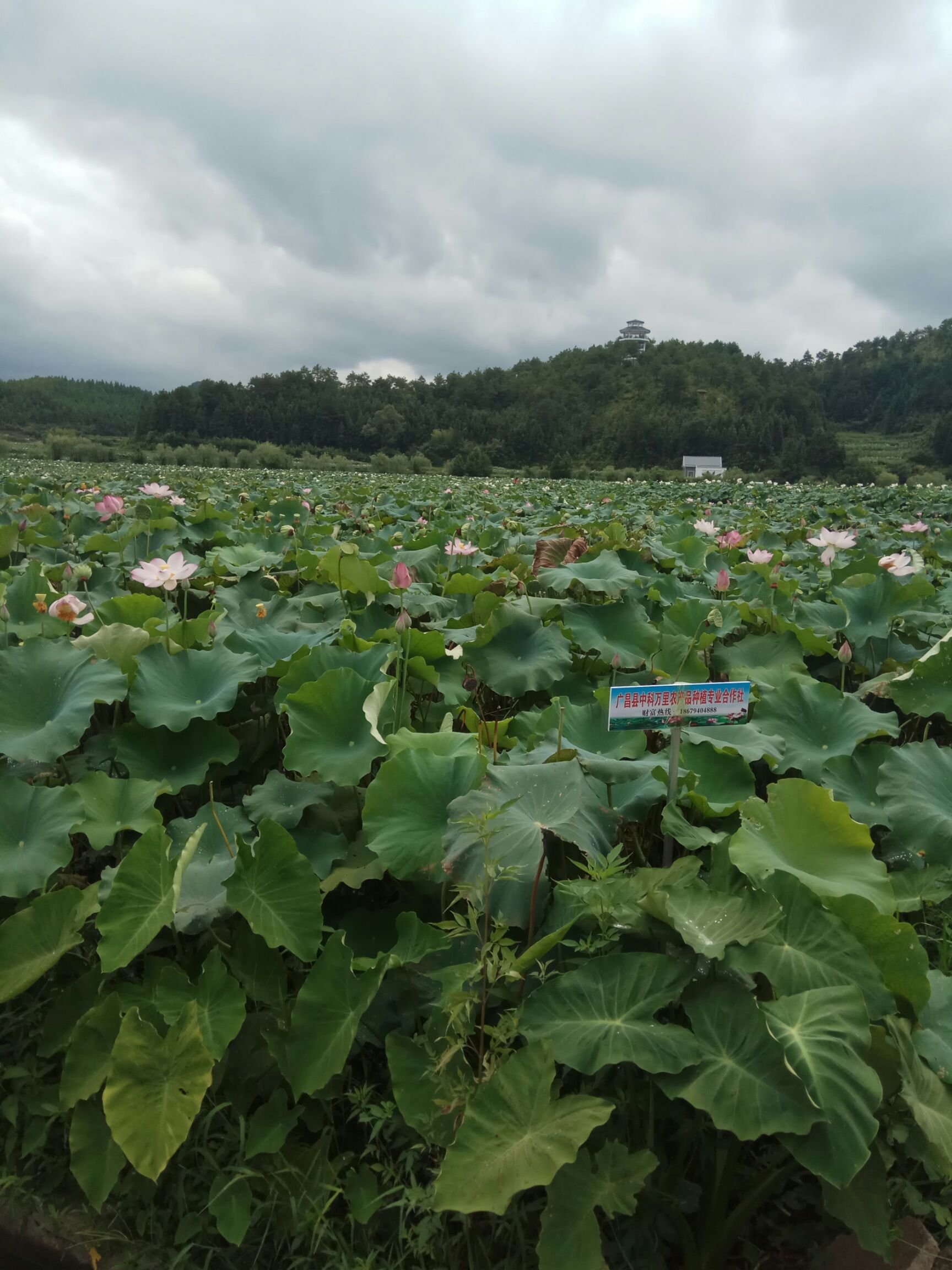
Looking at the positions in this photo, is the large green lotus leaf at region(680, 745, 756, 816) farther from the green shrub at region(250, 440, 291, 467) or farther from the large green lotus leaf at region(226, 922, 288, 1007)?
the green shrub at region(250, 440, 291, 467)

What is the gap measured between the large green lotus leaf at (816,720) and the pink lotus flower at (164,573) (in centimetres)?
159

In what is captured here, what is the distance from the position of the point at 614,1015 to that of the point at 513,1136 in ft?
0.62

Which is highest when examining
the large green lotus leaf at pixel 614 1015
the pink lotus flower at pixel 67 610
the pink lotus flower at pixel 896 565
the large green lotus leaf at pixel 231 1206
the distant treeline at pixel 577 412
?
the distant treeline at pixel 577 412

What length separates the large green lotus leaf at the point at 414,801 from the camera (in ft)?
4.07

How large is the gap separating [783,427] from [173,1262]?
172 feet

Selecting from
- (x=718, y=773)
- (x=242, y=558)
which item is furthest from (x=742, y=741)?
(x=242, y=558)

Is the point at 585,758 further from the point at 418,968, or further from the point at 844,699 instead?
the point at 844,699

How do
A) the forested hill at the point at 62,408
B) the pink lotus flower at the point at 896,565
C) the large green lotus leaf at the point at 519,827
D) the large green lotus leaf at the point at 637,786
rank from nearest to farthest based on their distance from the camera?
the large green lotus leaf at the point at 519,827 < the large green lotus leaf at the point at 637,786 < the pink lotus flower at the point at 896,565 < the forested hill at the point at 62,408

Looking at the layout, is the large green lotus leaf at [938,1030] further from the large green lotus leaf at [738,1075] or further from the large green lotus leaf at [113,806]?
the large green lotus leaf at [113,806]

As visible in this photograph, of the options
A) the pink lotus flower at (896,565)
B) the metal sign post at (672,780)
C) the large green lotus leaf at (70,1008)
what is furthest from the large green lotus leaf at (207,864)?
the pink lotus flower at (896,565)

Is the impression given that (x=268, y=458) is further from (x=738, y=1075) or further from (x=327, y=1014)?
(x=738, y=1075)

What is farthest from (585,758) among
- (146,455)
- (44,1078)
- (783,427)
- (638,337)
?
(638,337)

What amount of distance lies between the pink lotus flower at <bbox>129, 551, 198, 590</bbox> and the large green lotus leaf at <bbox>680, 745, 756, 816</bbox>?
1.44 meters

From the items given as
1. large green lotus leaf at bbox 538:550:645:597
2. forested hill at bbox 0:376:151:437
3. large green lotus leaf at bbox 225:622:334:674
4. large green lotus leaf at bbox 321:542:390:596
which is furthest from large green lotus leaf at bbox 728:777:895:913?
forested hill at bbox 0:376:151:437
